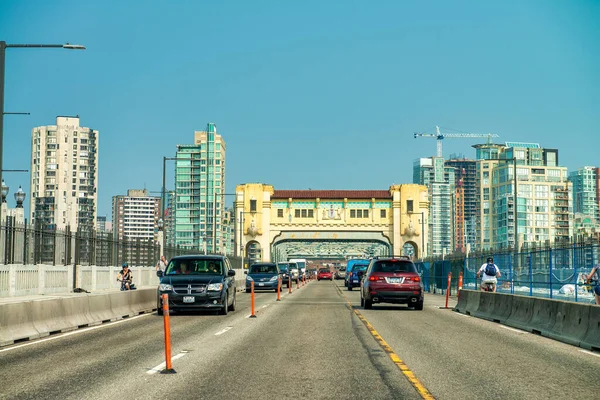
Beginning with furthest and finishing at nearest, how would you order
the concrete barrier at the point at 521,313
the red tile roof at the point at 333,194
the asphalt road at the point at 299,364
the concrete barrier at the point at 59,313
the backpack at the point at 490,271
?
1. the red tile roof at the point at 333,194
2. the backpack at the point at 490,271
3. the concrete barrier at the point at 521,313
4. the concrete barrier at the point at 59,313
5. the asphalt road at the point at 299,364

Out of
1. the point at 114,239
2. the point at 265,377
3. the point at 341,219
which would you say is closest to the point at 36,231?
the point at 114,239

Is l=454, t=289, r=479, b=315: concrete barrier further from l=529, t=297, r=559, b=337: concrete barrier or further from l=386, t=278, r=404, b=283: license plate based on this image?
l=529, t=297, r=559, b=337: concrete barrier

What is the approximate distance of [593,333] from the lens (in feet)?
51.9

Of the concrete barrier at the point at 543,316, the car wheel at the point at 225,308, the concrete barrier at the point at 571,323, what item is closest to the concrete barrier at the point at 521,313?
the concrete barrier at the point at 543,316

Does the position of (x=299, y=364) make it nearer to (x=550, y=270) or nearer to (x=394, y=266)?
(x=394, y=266)

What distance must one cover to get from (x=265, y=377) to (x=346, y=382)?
1153mm

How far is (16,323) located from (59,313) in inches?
102

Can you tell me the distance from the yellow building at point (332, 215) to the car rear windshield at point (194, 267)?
8864 cm

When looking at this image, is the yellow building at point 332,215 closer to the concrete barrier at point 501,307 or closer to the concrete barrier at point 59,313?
the concrete barrier at point 59,313

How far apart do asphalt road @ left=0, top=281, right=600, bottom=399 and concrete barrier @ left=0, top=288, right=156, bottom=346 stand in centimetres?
52

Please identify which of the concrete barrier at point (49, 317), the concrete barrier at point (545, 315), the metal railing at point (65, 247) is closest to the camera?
the concrete barrier at point (545, 315)

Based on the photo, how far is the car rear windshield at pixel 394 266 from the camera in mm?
28812

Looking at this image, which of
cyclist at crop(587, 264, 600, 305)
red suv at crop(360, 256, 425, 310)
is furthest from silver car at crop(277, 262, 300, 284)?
cyclist at crop(587, 264, 600, 305)

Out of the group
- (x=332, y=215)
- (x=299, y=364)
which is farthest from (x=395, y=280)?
(x=332, y=215)
